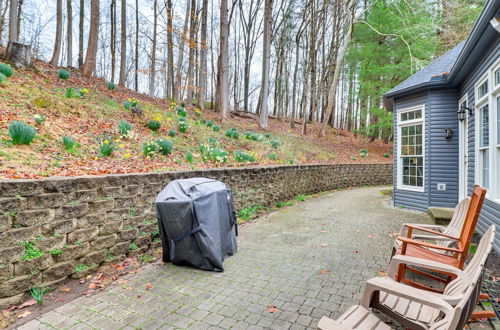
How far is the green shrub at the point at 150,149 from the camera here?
596cm

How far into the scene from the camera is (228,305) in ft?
9.09

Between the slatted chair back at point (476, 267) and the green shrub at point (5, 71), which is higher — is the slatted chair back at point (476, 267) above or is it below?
below

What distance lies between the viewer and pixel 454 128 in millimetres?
7051

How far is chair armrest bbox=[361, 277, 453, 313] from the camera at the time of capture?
5.65 feet

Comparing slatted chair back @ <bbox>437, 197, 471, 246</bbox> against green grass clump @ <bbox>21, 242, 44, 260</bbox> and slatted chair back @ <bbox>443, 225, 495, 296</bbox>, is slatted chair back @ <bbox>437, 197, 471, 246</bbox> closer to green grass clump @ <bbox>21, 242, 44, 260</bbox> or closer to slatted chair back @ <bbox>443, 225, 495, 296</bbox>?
slatted chair back @ <bbox>443, 225, 495, 296</bbox>

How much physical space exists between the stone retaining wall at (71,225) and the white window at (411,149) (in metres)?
6.23

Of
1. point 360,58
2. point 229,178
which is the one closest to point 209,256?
point 229,178

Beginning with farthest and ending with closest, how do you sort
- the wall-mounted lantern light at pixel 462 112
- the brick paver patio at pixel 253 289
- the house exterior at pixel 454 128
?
the wall-mounted lantern light at pixel 462 112 < the house exterior at pixel 454 128 < the brick paver patio at pixel 253 289

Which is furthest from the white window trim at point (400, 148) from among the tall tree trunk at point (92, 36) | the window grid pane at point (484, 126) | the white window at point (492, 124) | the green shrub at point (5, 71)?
the tall tree trunk at point (92, 36)

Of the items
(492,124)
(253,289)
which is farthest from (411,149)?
(253,289)

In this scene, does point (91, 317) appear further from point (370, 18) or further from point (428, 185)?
point (370, 18)

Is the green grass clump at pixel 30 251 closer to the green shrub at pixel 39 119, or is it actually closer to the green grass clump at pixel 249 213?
the green shrub at pixel 39 119

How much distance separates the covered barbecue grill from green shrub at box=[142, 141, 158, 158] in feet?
8.31

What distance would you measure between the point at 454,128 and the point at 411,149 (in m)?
1.21
